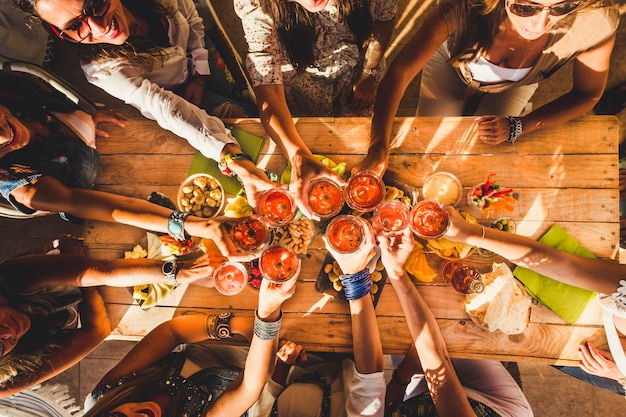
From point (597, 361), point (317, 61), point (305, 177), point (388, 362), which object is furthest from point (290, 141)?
point (388, 362)

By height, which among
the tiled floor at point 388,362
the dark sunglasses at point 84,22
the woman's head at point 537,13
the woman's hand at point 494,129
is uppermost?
the woman's head at point 537,13

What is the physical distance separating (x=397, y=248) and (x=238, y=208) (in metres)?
0.93

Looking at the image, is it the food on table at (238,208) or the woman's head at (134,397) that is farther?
the food on table at (238,208)

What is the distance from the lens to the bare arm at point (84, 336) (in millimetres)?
2105

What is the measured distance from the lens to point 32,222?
359 cm

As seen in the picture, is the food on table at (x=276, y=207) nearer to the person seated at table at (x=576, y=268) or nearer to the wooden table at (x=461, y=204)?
the wooden table at (x=461, y=204)

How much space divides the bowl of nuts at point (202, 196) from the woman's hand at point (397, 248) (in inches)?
39.1

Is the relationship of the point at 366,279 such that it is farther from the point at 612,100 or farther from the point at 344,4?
the point at 612,100

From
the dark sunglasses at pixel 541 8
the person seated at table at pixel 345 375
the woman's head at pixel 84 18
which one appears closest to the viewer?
the dark sunglasses at pixel 541 8

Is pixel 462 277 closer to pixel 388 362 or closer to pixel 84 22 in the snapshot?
pixel 388 362

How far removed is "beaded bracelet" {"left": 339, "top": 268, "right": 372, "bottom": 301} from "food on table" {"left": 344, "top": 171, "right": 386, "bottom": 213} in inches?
13.2

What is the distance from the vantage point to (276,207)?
6.42 ft

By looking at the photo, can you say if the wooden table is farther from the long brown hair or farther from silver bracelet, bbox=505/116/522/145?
the long brown hair

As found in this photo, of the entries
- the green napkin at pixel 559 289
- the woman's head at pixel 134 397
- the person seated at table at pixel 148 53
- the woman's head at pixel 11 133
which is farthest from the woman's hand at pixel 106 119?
Answer: the green napkin at pixel 559 289
